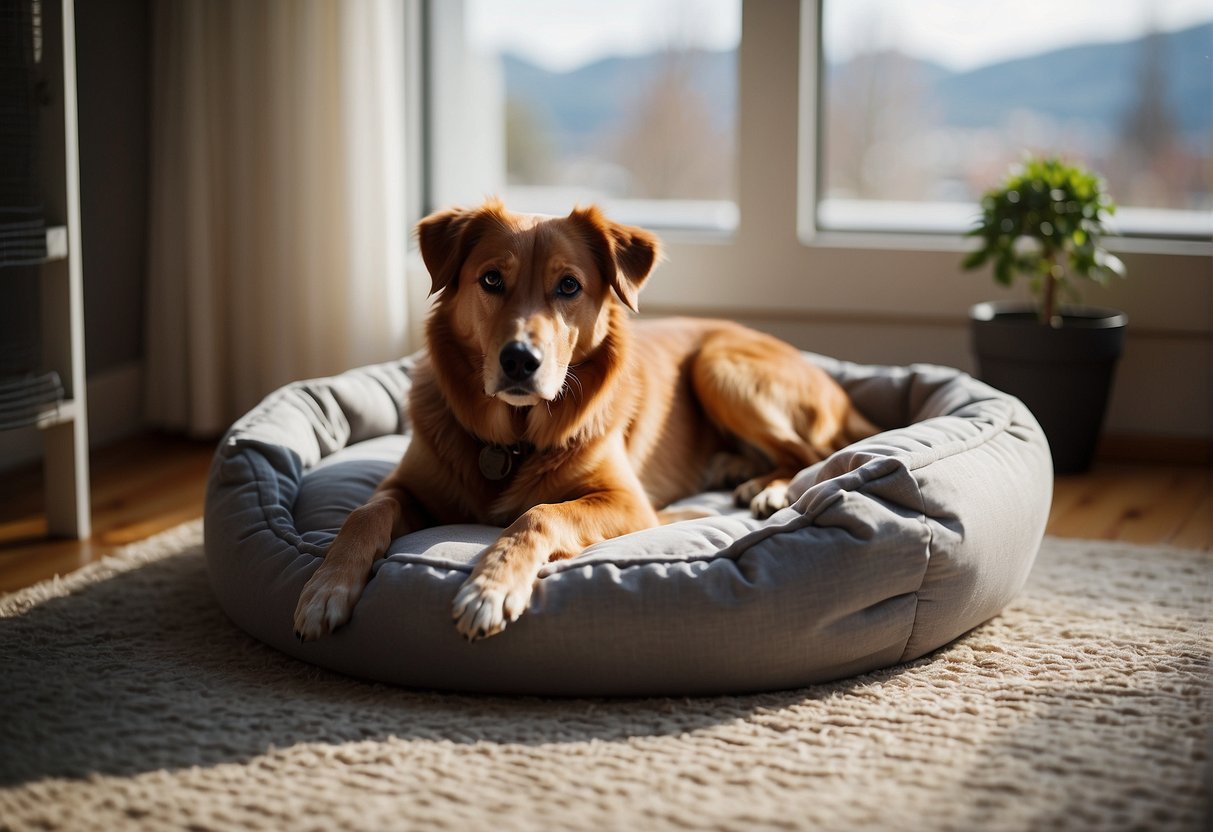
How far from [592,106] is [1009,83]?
171 cm

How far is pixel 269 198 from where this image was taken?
4.31 metres

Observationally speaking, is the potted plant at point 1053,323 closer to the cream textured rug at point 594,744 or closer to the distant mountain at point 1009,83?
the distant mountain at point 1009,83

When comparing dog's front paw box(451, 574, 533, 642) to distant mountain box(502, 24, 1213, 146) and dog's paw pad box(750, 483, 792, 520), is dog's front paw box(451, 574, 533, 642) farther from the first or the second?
distant mountain box(502, 24, 1213, 146)

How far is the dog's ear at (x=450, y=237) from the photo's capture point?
8.29ft

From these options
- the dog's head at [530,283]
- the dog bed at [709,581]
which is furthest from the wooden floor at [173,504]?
the dog's head at [530,283]

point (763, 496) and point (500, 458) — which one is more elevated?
point (500, 458)

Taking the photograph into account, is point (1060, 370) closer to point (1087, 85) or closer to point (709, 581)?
point (1087, 85)

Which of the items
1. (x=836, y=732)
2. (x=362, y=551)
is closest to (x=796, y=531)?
(x=836, y=732)

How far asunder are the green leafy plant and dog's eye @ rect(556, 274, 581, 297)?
6.01 ft

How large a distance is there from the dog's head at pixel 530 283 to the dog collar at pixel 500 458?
0.15 metres

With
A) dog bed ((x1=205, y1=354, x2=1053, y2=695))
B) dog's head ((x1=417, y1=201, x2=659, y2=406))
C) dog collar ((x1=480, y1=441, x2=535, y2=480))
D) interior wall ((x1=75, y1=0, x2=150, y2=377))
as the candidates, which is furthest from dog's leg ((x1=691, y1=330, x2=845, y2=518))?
interior wall ((x1=75, y1=0, x2=150, y2=377))

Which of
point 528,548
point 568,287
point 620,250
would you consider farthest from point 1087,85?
point 528,548

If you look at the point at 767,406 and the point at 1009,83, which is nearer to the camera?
the point at 767,406

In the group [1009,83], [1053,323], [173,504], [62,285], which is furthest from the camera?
[1009,83]
